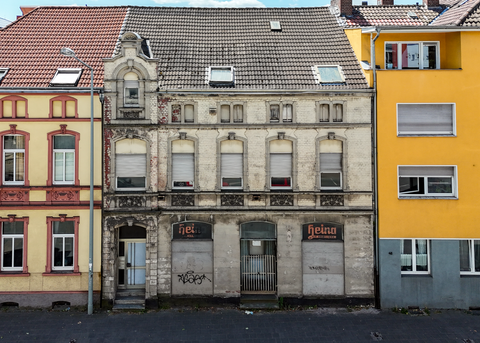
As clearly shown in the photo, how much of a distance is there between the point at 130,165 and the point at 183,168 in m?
2.17

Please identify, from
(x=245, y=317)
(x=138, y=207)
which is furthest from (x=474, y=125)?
(x=138, y=207)

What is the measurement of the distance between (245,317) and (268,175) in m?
5.55

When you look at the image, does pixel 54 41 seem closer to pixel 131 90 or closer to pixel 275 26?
pixel 131 90

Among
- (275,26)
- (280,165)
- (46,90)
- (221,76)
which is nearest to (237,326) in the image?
(280,165)

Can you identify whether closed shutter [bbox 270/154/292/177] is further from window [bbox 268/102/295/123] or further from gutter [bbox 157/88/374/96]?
gutter [bbox 157/88/374/96]

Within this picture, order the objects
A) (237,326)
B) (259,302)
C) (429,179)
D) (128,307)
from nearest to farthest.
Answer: (237,326) → (128,307) → (259,302) → (429,179)

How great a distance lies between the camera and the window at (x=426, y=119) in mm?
13578

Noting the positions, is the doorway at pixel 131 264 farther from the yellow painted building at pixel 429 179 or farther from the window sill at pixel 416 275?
the window sill at pixel 416 275

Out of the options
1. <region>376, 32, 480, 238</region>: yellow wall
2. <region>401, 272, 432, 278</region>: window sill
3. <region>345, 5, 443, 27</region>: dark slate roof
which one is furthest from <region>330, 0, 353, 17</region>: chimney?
<region>401, 272, 432, 278</region>: window sill

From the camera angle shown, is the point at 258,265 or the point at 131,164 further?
the point at 258,265

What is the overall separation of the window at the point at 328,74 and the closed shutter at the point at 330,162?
311 centimetres

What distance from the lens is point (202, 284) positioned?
13.4 meters

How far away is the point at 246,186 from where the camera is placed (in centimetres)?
1355

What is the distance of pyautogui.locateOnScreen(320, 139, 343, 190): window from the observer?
539 inches
